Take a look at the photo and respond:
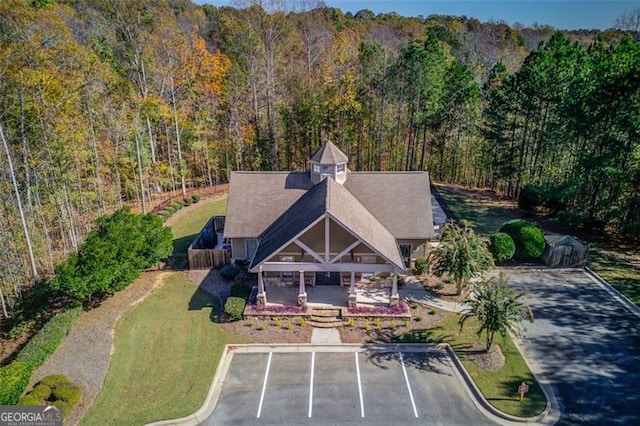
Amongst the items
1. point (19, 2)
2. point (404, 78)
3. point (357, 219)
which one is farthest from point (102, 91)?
point (404, 78)

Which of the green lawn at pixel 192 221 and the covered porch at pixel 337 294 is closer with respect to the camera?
the covered porch at pixel 337 294

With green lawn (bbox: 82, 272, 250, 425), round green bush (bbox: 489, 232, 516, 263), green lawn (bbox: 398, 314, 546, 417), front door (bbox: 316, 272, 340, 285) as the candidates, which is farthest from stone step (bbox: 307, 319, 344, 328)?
round green bush (bbox: 489, 232, 516, 263)

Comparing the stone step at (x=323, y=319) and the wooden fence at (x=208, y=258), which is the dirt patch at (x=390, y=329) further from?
the wooden fence at (x=208, y=258)

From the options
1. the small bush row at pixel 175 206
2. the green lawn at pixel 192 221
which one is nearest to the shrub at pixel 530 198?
the green lawn at pixel 192 221

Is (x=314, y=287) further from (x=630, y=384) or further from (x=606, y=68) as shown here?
(x=606, y=68)

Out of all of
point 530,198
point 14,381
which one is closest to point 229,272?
point 14,381

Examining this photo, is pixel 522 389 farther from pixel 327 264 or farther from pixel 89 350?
pixel 89 350
